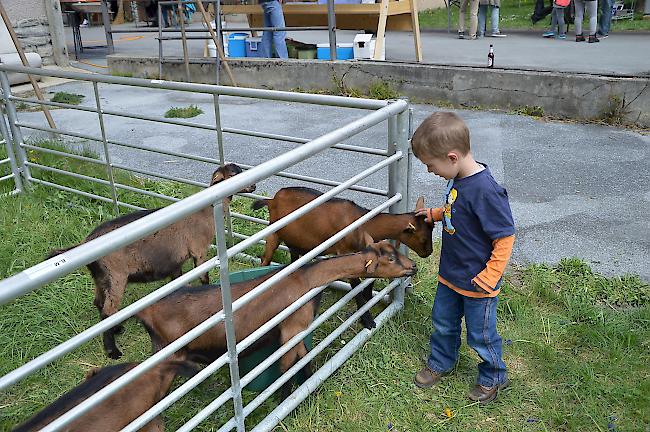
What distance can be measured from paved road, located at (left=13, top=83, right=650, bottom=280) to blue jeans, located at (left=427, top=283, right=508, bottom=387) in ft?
4.21

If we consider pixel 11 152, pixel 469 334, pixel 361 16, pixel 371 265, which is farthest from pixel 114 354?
pixel 361 16

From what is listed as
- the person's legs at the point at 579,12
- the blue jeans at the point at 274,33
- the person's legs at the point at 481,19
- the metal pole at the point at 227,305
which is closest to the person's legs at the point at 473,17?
the person's legs at the point at 481,19

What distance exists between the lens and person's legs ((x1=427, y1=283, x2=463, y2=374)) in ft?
9.52

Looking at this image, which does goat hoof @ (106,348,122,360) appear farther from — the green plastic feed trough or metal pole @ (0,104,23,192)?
metal pole @ (0,104,23,192)

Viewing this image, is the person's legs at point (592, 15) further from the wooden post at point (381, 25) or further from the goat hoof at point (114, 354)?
the goat hoof at point (114, 354)

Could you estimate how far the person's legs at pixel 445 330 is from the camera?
2902 mm

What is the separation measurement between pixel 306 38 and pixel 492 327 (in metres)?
12.1

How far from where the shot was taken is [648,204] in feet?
15.8

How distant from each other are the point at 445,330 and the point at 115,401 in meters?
1.57

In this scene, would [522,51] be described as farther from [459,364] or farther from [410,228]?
[459,364]

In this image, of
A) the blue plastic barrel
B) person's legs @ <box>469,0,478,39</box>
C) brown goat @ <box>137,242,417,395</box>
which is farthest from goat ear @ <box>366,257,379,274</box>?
person's legs @ <box>469,0,478,39</box>

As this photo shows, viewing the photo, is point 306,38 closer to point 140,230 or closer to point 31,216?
point 31,216

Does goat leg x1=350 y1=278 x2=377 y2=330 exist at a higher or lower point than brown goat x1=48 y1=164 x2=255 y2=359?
lower

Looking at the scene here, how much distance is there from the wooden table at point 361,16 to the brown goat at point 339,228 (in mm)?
5796
